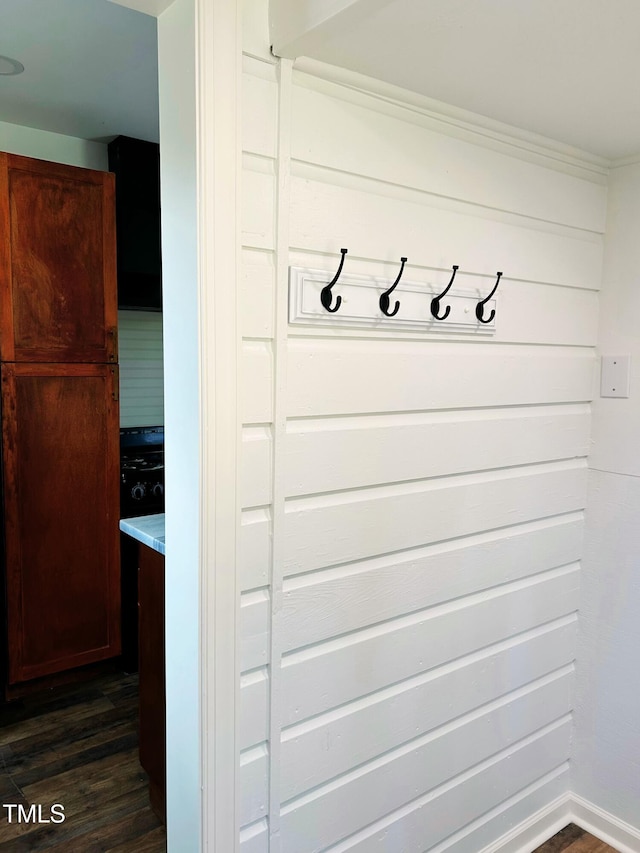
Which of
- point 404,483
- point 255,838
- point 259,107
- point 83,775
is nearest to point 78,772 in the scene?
point 83,775

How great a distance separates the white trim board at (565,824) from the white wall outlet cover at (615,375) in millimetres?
1348

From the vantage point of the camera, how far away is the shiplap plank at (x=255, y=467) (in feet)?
4.04

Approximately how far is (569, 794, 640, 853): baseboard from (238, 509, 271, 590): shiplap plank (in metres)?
1.58

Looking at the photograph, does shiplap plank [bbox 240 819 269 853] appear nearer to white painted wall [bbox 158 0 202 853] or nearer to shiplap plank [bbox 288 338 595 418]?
white painted wall [bbox 158 0 202 853]

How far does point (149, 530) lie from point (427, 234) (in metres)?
1.10

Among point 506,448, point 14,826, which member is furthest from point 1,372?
point 506,448

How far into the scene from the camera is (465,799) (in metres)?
1.78

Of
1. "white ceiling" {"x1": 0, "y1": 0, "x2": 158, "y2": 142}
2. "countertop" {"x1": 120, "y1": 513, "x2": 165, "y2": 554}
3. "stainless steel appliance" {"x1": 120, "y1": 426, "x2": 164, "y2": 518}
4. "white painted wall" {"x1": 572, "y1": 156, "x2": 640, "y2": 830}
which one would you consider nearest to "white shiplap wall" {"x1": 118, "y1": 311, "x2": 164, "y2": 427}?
"stainless steel appliance" {"x1": 120, "y1": 426, "x2": 164, "y2": 518}

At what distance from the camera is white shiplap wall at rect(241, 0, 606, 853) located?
126cm

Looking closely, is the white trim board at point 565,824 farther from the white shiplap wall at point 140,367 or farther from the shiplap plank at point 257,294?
the white shiplap wall at point 140,367

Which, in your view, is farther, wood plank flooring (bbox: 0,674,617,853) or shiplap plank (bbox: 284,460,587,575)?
wood plank flooring (bbox: 0,674,617,853)

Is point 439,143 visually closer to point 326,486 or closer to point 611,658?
point 326,486

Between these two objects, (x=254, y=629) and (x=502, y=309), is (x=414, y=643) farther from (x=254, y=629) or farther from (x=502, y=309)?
(x=502, y=309)

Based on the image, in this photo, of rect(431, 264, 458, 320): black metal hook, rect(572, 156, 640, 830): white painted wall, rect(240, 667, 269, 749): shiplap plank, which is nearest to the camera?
rect(240, 667, 269, 749): shiplap plank
